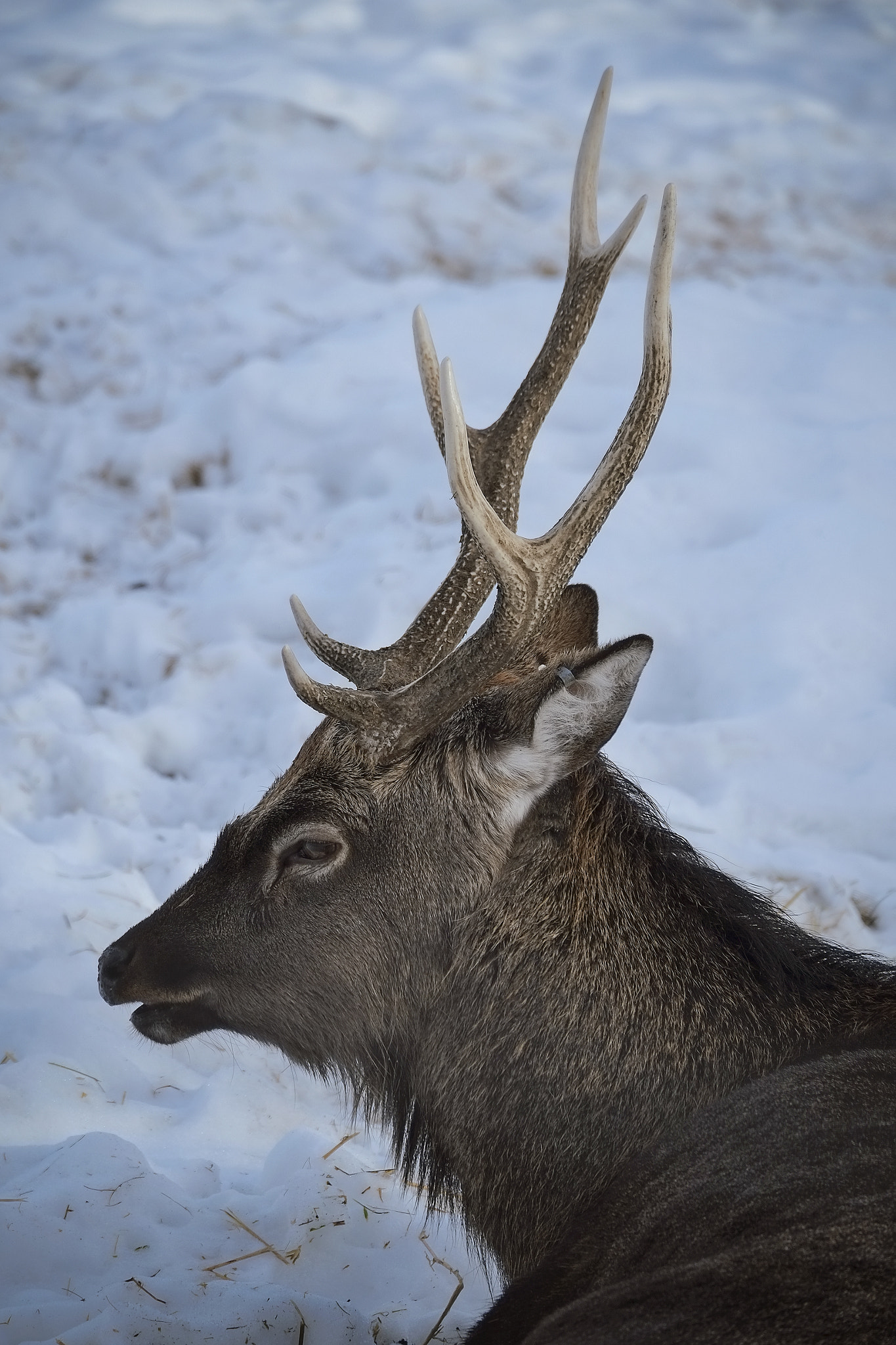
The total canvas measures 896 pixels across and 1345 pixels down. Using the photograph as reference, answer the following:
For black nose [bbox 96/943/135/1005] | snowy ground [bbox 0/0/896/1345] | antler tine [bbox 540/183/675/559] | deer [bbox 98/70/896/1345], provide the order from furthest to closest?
snowy ground [bbox 0/0/896/1345] → black nose [bbox 96/943/135/1005] → antler tine [bbox 540/183/675/559] → deer [bbox 98/70/896/1345]

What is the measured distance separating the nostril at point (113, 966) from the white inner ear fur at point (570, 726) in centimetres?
98

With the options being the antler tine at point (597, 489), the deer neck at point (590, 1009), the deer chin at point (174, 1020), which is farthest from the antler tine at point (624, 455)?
the deer chin at point (174, 1020)

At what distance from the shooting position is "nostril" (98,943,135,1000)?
284 centimetres

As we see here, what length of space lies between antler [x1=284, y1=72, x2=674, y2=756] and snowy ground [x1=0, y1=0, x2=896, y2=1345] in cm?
150

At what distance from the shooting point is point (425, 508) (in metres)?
6.20

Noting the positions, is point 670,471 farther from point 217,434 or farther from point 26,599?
point 26,599

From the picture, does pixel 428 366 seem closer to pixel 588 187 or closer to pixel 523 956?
pixel 588 187

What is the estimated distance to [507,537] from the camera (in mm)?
2613

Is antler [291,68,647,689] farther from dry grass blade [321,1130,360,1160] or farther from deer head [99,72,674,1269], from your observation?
dry grass blade [321,1130,360,1160]

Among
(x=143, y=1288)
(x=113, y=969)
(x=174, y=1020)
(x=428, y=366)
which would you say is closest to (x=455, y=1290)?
(x=143, y=1288)

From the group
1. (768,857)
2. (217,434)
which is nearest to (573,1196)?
(768,857)

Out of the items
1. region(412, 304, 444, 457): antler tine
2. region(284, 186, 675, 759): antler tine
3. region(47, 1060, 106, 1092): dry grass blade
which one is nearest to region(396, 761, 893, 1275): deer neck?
region(284, 186, 675, 759): antler tine

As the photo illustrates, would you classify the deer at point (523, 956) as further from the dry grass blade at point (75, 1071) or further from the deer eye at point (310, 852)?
the dry grass blade at point (75, 1071)

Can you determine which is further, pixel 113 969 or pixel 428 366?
pixel 428 366
